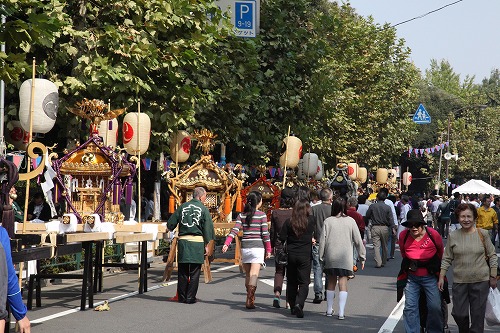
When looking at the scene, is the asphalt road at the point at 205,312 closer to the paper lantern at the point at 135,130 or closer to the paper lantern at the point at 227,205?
the paper lantern at the point at 135,130

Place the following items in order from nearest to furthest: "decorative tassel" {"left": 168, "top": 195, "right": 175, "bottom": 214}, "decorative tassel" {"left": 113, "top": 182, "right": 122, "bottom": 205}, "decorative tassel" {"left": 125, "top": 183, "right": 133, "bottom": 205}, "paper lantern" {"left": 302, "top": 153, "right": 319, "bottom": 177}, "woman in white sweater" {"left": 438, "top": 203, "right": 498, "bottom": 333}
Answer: "woman in white sweater" {"left": 438, "top": 203, "right": 498, "bottom": 333} → "decorative tassel" {"left": 113, "top": 182, "right": 122, "bottom": 205} → "decorative tassel" {"left": 125, "top": 183, "right": 133, "bottom": 205} → "decorative tassel" {"left": 168, "top": 195, "right": 175, "bottom": 214} → "paper lantern" {"left": 302, "top": 153, "right": 319, "bottom": 177}

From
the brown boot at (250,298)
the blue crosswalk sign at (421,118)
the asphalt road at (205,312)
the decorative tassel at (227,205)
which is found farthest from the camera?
the blue crosswalk sign at (421,118)

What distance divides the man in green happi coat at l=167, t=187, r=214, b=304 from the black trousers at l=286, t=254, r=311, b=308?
1848 millimetres

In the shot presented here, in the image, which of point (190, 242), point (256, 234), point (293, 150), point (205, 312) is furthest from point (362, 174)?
point (205, 312)

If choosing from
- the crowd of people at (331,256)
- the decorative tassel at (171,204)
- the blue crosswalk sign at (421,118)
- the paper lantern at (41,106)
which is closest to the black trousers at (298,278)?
the crowd of people at (331,256)

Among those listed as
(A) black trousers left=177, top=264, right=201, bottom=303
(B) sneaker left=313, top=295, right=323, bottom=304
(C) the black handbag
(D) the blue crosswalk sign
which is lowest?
(B) sneaker left=313, top=295, right=323, bottom=304

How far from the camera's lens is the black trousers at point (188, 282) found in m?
16.3

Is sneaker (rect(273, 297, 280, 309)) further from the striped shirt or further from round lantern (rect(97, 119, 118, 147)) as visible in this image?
round lantern (rect(97, 119, 118, 147))

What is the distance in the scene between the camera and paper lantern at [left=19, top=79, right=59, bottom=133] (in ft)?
60.8

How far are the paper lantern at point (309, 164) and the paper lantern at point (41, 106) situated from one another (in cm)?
2262

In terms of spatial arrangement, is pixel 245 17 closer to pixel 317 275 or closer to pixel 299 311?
pixel 317 275

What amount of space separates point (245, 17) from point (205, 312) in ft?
43.5

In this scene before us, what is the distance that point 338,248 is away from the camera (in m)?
14.7

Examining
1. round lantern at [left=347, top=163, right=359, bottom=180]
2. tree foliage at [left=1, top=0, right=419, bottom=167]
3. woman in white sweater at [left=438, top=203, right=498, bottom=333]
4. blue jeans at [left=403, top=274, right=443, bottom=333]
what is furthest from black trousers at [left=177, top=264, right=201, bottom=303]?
round lantern at [left=347, top=163, right=359, bottom=180]
